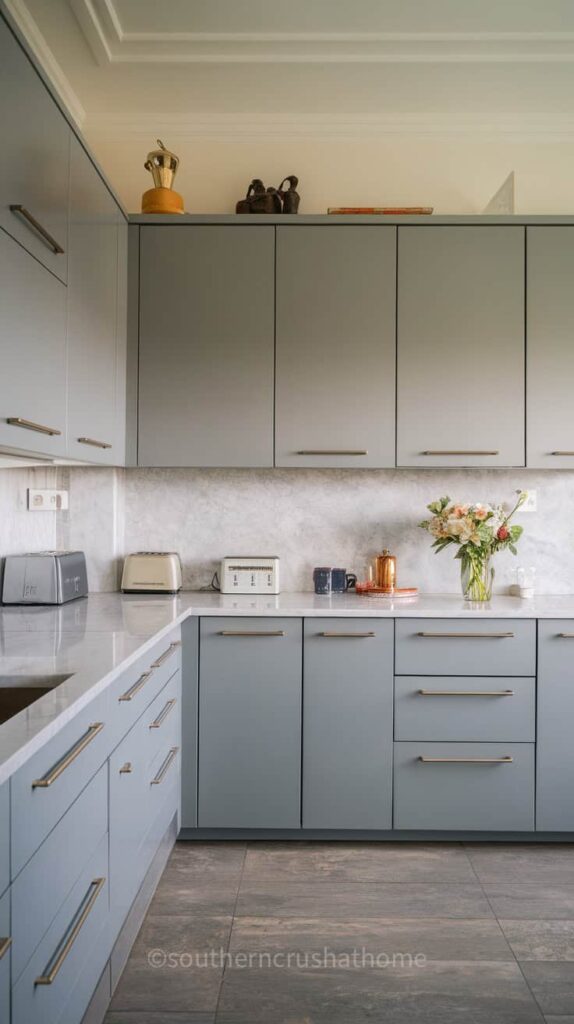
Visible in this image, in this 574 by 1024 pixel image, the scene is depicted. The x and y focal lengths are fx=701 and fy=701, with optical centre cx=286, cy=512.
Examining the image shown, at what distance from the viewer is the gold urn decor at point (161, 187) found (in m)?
2.80

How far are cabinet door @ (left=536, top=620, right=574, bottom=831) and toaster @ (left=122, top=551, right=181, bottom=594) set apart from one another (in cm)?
141

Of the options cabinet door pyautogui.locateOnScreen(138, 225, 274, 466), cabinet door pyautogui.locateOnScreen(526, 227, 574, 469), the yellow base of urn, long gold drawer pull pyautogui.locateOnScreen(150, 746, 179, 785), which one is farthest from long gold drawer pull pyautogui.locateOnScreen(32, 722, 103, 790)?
the yellow base of urn

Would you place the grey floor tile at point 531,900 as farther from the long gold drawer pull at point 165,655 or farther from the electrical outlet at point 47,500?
the electrical outlet at point 47,500

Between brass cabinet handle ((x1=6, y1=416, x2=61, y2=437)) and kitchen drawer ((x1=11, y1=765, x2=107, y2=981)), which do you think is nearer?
kitchen drawer ((x1=11, y1=765, x2=107, y2=981))

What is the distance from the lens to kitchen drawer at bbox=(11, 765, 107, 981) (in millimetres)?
1041

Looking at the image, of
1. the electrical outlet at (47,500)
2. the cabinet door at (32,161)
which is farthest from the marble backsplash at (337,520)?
the cabinet door at (32,161)

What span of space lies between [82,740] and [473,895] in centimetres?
149

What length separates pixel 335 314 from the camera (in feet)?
8.99

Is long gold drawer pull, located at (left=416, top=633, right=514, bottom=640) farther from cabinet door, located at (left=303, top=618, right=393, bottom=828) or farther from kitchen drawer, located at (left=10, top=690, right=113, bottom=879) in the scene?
kitchen drawer, located at (left=10, top=690, right=113, bottom=879)

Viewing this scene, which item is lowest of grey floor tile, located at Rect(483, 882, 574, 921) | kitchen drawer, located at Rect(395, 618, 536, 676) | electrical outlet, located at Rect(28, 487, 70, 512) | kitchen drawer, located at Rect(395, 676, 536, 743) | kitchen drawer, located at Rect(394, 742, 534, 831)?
grey floor tile, located at Rect(483, 882, 574, 921)

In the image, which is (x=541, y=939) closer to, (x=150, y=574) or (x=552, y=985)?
Answer: (x=552, y=985)

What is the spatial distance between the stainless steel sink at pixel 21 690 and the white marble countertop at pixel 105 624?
0.07ft

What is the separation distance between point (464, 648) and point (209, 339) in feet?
4.96

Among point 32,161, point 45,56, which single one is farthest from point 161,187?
point 32,161
